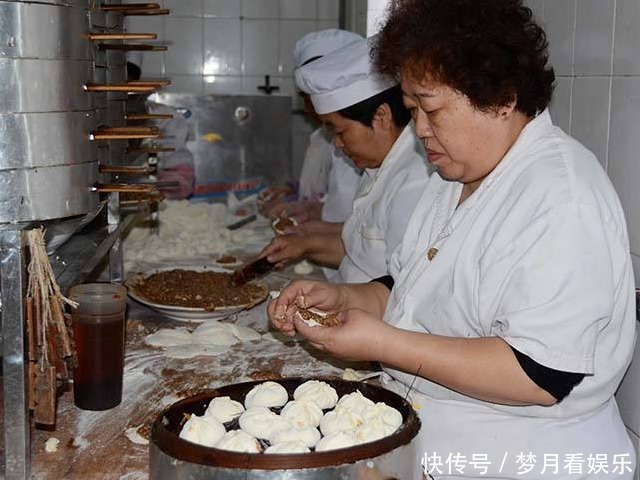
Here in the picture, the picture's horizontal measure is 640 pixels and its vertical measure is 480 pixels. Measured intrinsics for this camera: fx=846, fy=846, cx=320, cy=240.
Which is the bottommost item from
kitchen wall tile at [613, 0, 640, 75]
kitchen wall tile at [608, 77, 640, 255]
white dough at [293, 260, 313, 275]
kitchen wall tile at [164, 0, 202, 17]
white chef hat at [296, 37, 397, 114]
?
white dough at [293, 260, 313, 275]

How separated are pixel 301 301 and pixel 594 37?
0.95 metres

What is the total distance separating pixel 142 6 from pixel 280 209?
1.92 m

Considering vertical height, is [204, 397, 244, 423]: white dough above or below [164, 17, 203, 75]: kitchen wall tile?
below

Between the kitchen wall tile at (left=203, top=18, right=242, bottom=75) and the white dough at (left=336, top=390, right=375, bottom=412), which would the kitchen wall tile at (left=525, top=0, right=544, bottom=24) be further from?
the kitchen wall tile at (left=203, top=18, right=242, bottom=75)

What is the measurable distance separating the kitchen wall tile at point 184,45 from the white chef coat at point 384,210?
3263 millimetres

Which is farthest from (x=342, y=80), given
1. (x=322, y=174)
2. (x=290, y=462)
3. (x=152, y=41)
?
(x=152, y=41)

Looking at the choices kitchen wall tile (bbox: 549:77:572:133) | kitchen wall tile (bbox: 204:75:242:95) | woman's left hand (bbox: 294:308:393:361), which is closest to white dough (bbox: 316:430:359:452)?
woman's left hand (bbox: 294:308:393:361)

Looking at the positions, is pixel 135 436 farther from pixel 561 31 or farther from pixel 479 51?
pixel 561 31

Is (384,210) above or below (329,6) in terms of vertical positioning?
below

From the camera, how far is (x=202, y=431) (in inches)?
50.7

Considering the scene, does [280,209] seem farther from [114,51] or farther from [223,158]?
[114,51]

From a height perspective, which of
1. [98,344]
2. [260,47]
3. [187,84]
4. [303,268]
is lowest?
[303,268]

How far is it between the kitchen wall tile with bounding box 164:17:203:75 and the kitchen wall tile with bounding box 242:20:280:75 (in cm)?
31

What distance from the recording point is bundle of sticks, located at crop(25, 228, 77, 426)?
60.9 inches
